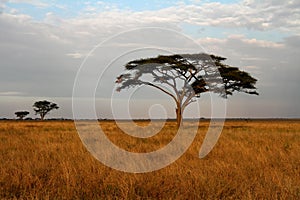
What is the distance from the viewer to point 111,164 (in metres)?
7.60

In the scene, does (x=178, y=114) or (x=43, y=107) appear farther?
(x=43, y=107)

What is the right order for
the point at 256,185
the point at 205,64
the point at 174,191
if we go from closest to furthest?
the point at 174,191, the point at 256,185, the point at 205,64

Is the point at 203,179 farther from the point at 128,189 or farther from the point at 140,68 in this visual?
the point at 140,68

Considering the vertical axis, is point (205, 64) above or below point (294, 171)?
above

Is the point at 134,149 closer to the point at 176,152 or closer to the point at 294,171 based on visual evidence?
the point at 176,152

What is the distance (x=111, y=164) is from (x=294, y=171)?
365 cm

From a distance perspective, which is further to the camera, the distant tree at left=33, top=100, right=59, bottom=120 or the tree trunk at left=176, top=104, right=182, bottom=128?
the distant tree at left=33, top=100, right=59, bottom=120

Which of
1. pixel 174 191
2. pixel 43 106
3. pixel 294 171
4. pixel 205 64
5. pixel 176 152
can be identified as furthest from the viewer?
pixel 43 106

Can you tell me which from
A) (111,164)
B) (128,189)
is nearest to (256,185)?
(128,189)

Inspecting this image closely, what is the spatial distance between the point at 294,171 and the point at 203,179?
7.59 ft

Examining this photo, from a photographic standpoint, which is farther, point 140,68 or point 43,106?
point 43,106

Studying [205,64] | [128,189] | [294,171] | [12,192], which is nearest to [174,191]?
[128,189]

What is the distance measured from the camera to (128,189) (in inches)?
203

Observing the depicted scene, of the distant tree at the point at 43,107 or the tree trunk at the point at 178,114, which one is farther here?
the distant tree at the point at 43,107
